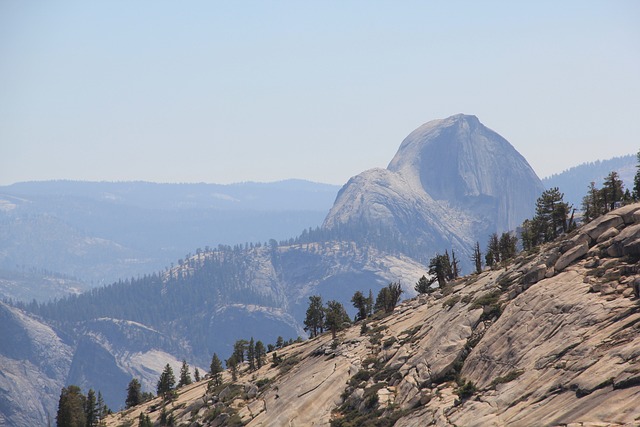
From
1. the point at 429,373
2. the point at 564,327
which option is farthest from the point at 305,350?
the point at 564,327

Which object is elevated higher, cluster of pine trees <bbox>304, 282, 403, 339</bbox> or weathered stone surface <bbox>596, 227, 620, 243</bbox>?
weathered stone surface <bbox>596, 227, 620, 243</bbox>

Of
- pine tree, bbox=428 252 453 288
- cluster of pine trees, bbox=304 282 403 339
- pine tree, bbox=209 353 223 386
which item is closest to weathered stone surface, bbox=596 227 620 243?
cluster of pine trees, bbox=304 282 403 339

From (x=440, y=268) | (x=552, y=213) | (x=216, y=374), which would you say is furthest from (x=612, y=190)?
(x=216, y=374)

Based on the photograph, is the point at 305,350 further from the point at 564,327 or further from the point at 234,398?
the point at 564,327

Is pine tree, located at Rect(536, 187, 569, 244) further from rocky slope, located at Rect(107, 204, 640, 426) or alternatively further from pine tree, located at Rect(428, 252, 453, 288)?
rocky slope, located at Rect(107, 204, 640, 426)

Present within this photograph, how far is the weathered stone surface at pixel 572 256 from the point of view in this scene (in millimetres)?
73938

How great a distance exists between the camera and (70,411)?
4916 inches

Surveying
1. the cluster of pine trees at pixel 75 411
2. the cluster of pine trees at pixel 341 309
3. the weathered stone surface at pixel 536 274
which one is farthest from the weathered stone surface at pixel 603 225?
the cluster of pine trees at pixel 75 411

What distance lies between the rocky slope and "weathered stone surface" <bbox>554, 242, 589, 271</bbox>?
140mm

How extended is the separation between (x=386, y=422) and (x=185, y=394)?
71.5m

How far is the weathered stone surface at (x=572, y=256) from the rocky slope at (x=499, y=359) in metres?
0.14

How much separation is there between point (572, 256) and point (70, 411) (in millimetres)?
94951

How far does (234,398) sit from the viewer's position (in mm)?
103750

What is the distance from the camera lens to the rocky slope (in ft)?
173
